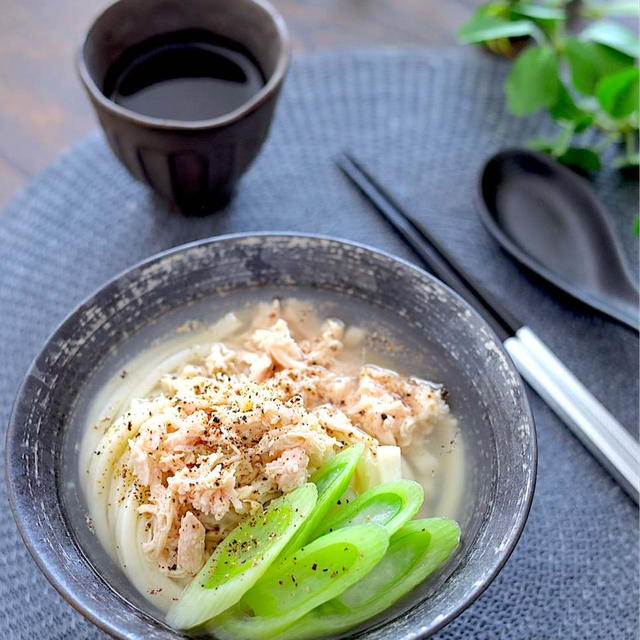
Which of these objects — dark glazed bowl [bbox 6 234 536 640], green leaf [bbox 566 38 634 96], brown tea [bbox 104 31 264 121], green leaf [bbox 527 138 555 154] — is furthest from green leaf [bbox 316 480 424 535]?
green leaf [bbox 566 38 634 96]

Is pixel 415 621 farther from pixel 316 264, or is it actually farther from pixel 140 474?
pixel 316 264

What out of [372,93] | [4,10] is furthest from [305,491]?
[4,10]

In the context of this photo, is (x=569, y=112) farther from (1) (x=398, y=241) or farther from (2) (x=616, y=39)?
(1) (x=398, y=241)

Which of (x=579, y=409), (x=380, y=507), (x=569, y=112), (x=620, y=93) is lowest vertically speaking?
(x=579, y=409)

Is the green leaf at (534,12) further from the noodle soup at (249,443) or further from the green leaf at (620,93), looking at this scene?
the noodle soup at (249,443)

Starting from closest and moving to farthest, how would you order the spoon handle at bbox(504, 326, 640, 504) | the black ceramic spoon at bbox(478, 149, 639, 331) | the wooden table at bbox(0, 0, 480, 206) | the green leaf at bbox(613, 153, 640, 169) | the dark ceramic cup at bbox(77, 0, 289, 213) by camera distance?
the spoon handle at bbox(504, 326, 640, 504), the dark ceramic cup at bbox(77, 0, 289, 213), the black ceramic spoon at bbox(478, 149, 639, 331), the green leaf at bbox(613, 153, 640, 169), the wooden table at bbox(0, 0, 480, 206)

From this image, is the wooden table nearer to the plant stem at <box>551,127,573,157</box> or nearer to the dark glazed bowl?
the plant stem at <box>551,127,573,157</box>

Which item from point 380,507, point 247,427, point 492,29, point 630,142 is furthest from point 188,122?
point 630,142
